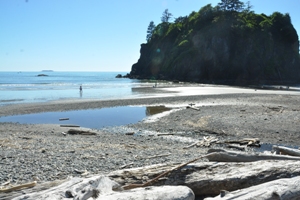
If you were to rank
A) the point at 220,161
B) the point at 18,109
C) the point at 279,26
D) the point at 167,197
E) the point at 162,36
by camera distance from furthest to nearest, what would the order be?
the point at 162,36, the point at 279,26, the point at 18,109, the point at 220,161, the point at 167,197

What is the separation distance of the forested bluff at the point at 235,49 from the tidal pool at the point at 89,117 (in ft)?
163

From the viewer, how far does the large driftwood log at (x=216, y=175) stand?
3.88m

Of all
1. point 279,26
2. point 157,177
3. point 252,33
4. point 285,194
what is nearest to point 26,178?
point 157,177

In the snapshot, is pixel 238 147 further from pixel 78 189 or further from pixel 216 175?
pixel 78 189

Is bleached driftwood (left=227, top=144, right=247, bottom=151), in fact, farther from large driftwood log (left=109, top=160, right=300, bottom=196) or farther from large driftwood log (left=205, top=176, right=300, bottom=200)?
large driftwood log (left=205, top=176, right=300, bottom=200)

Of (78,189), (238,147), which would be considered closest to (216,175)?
(78,189)

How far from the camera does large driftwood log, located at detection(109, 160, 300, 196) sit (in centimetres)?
388

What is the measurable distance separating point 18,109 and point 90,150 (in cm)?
1733

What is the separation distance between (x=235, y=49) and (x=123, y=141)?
68600 mm

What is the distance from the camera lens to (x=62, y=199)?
3.28m

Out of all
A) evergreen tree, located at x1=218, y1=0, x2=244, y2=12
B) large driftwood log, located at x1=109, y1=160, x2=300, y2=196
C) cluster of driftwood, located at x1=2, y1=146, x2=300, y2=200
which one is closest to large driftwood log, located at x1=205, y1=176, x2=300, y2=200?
cluster of driftwood, located at x1=2, y1=146, x2=300, y2=200

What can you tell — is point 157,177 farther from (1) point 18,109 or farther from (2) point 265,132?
(1) point 18,109

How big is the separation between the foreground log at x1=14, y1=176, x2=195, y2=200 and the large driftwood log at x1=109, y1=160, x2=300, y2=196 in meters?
0.55

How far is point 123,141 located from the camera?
39.0 ft
